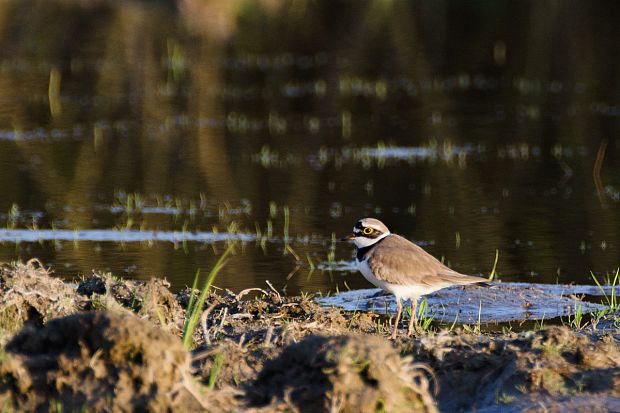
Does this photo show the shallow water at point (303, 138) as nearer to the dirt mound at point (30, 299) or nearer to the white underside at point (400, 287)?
the white underside at point (400, 287)

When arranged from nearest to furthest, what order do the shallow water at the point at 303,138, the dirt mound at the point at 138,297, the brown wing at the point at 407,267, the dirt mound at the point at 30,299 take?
the dirt mound at the point at 30,299 → the dirt mound at the point at 138,297 → the brown wing at the point at 407,267 → the shallow water at the point at 303,138

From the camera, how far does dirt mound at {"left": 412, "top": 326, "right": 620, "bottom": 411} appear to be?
5.88m

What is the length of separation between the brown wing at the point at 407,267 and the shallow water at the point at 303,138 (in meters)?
1.87

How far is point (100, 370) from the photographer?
5.10 metres

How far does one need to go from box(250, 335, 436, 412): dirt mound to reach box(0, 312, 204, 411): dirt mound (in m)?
0.44

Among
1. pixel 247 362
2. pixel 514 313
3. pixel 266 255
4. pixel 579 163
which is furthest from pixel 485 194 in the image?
pixel 247 362

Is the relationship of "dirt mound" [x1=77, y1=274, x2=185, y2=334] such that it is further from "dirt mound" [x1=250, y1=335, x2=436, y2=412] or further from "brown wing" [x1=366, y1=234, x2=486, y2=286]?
"dirt mound" [x1=250, y1=335, x2=436, y2=412]

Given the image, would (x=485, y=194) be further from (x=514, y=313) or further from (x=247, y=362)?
(x=247, y=362)

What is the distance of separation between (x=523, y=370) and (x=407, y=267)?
7.19 feet

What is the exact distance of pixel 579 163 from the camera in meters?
15.8

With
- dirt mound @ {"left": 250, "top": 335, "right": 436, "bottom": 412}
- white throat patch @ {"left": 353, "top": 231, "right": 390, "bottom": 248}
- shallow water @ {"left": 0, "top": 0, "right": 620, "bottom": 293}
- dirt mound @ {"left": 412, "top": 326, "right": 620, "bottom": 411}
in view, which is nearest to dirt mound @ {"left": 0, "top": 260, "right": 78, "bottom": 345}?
white throat patch @ {"left": 353, "top": 231, "right": 390, "bottom": 248}

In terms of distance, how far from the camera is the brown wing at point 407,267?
812 centimetres

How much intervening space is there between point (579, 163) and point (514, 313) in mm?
7174

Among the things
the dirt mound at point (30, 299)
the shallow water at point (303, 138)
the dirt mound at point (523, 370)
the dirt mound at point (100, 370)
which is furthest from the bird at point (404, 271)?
the dirt mound at point (100, 370)
